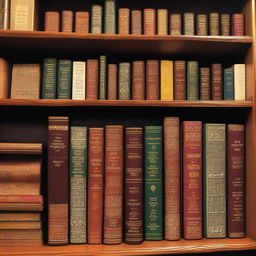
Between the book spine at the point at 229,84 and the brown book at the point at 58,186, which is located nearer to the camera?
the brown book at the point at 58,186

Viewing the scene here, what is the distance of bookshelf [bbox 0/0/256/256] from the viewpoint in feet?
3.83

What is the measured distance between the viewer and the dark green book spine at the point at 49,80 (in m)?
1.26

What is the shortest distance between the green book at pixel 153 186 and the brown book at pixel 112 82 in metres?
0.19

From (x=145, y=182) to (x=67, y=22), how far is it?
67cm

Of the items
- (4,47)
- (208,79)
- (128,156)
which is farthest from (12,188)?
(208,79)

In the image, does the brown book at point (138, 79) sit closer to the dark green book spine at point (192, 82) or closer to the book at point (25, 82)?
the dark green book spine at point (192, 82)

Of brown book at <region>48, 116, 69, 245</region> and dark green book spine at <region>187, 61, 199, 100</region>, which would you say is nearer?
brown book at <region>48, 116, 69, 245</region>

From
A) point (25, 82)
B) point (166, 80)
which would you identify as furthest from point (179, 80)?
point (25, 82)

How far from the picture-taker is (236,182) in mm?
1234

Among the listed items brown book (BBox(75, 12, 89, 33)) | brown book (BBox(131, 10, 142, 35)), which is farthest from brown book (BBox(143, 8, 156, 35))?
brown book (BBox(75, 12, 89, 33))

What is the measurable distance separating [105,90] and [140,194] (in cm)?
41

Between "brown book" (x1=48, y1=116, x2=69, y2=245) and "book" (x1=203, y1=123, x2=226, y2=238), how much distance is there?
20.2 inches

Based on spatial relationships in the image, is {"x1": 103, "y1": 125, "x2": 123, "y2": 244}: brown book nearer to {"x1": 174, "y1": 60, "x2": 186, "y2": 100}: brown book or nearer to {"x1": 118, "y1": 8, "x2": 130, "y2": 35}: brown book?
{"x1": 174, "y1": 60, "x2": 186, "y2": 100}: brown book

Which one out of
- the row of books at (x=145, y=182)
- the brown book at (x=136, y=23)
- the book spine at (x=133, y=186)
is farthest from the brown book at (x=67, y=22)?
the book spine at (x=133, y=186)
